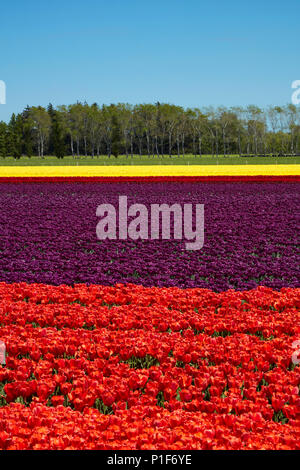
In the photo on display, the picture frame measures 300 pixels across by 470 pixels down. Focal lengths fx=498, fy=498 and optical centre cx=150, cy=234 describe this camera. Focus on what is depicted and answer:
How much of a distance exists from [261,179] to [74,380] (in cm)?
2849

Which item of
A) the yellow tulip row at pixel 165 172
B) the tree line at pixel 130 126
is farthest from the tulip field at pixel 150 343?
the tree line at pixel 130 126

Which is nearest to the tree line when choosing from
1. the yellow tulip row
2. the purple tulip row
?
the yellow tulip row

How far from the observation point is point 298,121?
378 ft
